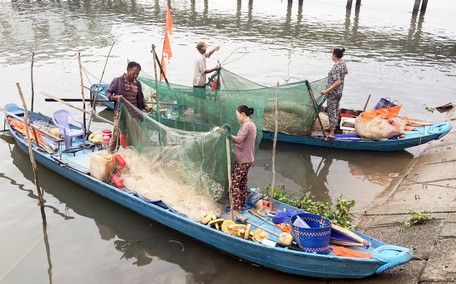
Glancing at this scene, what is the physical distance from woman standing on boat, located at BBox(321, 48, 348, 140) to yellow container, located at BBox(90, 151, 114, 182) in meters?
4.63

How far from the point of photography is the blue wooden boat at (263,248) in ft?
15.0

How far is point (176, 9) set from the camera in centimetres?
3125

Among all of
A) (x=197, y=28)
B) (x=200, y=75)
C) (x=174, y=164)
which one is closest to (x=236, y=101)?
(x=200, y=75)

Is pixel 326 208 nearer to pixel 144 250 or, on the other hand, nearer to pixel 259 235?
pixel 259 235

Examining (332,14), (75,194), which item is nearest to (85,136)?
(75,194)

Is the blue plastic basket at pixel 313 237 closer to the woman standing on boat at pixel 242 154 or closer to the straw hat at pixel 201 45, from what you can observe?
the woman standing on boat at pixel 242 154

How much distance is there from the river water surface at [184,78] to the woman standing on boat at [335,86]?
83 centimetres

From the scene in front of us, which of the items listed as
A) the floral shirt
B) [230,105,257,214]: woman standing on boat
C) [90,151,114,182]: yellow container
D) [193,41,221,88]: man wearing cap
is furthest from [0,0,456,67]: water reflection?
[230,105,257,214]: woman standing on boat

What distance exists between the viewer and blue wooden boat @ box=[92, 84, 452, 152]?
8234 mm

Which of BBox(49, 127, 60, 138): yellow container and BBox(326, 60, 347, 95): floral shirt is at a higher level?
BBox(326, 60, 347, 95): floral shirt

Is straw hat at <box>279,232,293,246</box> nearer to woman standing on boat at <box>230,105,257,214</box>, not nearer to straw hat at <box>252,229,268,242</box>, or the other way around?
straw hat at <box>252,229,268,242</box>

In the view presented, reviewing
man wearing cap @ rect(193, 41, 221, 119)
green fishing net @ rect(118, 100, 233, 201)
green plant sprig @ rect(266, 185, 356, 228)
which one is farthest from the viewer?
man wearing cap @ rect(193, 41, 221, 119)

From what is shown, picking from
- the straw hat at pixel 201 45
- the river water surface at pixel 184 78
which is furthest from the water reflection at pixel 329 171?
the straw hat at pixel 201 45

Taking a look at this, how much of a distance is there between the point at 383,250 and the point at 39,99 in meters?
10.8
